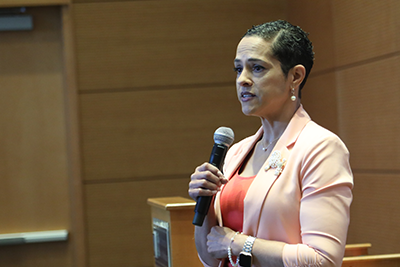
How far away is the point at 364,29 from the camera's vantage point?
2836 millimetres

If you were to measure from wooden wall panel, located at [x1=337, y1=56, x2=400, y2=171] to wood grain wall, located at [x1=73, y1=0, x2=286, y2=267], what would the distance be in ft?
3.52

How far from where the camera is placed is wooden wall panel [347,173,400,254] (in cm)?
263

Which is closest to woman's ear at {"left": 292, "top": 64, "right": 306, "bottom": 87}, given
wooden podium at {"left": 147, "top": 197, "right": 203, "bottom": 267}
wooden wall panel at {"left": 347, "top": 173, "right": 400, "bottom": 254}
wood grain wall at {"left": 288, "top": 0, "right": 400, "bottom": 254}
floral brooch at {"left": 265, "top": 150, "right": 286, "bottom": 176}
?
floral brooch at {"left": 265, "top": 150, "right": 286, "bottom": 176}

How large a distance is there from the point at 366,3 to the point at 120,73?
203 centimetres

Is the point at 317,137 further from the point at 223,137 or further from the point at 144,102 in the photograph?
the point at 144,102

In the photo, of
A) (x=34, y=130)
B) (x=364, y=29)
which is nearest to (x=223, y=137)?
(x=364, y=29)

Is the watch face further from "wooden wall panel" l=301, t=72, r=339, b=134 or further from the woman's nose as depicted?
"wooden wall panel" l=301, t=72, r=339, b=134

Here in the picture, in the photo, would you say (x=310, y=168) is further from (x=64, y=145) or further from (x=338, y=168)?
(x=64, y=145)

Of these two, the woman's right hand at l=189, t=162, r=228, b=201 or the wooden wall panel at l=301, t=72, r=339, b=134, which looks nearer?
the woman's right hand at l=189, t=162, r=228, b=201

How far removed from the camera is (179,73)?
12.9 feet

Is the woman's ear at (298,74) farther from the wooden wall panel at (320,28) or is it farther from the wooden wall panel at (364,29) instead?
the wooden wall panel at (320,28)

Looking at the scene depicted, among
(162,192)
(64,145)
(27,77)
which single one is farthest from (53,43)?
(162,192)

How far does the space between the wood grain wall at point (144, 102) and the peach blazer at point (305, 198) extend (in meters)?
2.55

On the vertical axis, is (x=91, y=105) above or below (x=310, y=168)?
above
